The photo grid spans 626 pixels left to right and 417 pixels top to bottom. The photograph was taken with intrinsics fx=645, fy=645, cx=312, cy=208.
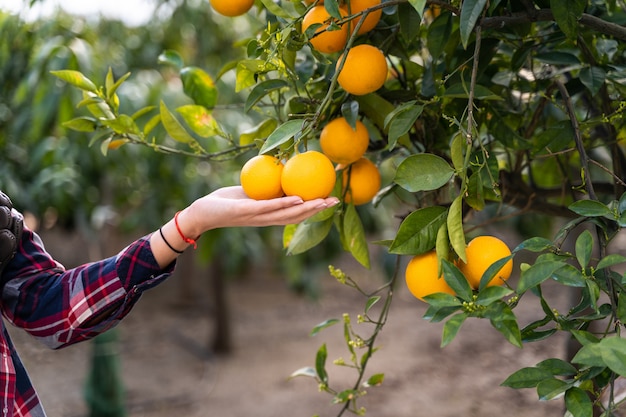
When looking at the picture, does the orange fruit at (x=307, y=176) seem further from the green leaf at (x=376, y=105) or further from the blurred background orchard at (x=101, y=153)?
the blurred background orchard at (x=101, y=153)

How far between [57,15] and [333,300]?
277 cm

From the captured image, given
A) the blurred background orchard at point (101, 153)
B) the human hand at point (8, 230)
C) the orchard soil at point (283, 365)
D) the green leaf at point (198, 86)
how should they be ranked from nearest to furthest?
the human hand at point (8, 230) < the green leaf at point (198, 86) < the blurred background orchard at point (101, 153) < the orchard soil at point (283, 365)

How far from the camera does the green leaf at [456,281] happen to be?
0.53 meters

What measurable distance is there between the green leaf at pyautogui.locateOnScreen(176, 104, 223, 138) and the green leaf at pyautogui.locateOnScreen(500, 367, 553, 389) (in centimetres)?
50

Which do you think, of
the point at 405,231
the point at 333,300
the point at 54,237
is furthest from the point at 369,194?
the point at 54,237

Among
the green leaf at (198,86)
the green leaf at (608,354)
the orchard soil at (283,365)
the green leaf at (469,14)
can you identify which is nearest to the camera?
the green leaf at (608,354)

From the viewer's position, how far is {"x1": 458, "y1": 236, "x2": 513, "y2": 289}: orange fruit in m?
0.59

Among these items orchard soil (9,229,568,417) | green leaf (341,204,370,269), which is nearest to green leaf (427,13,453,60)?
green leaf (341,204,370,269)

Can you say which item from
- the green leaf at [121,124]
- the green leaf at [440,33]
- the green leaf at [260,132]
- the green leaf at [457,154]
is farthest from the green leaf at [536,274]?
the green leaf at [121,124]

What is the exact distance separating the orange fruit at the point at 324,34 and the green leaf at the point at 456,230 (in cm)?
21

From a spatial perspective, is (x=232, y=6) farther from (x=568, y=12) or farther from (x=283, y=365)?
(x=283, y=365)

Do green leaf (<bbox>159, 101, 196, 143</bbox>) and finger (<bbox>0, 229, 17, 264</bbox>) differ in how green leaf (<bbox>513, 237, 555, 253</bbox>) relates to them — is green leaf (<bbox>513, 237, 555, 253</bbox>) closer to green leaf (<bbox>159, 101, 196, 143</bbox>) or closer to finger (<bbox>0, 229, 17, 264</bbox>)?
green leaf (<bbox>159, 101, 196, 143</bbox>)

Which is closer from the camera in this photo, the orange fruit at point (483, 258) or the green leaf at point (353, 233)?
the orange fruit at point (483, 258)

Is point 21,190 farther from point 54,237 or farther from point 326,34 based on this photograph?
point 54,237
